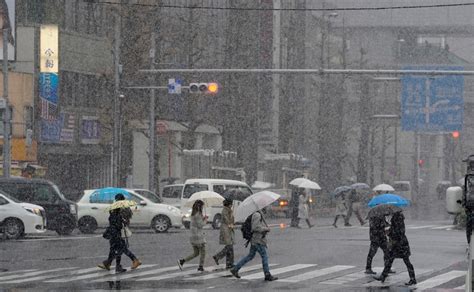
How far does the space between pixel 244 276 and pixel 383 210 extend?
317 cm

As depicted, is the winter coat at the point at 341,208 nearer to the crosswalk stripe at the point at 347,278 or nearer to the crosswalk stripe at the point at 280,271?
the crosswalk stripe at the point at 280,271

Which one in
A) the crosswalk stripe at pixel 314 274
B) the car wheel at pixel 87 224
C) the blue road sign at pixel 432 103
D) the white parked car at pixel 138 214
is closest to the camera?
the crosswalk stripe at pixel 314 274

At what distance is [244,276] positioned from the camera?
71.9 feet

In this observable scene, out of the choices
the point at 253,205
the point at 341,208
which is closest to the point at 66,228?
the point at 341,208

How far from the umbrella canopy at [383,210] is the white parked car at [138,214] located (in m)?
17.5

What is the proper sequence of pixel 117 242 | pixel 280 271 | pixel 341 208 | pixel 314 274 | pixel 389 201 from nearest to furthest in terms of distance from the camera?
pixel 389 201 → pixel 314 274 → pixel 117 242 → pixel 280 271 → pixel 341 208

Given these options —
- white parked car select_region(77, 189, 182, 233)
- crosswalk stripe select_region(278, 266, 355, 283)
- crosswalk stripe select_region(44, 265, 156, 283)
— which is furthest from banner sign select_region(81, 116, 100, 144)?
crosswalk stripe select_region(278, 266, 355, 283)

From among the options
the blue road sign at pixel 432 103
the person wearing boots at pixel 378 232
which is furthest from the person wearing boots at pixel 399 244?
the blue road sign at pixel 432 103

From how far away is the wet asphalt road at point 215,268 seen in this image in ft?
65.7

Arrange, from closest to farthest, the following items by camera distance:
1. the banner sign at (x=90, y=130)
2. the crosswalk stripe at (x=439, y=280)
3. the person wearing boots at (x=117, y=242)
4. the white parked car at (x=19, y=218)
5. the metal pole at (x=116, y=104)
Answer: the crosswalk stripe at (x=439, y=280)
the person wearing boots at (x=117, y=242)
the white parked car at (x=19, y=218)
the metal pole at (x=116, y=104)
the banner sign at (x=90, y=130)

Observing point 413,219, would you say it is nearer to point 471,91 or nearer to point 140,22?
point 140,22

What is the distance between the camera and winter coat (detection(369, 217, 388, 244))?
22.0 meters

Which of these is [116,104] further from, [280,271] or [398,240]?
[398,240]

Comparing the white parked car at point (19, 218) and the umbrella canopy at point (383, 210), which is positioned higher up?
the umbrella canopy at point (383, 210)
